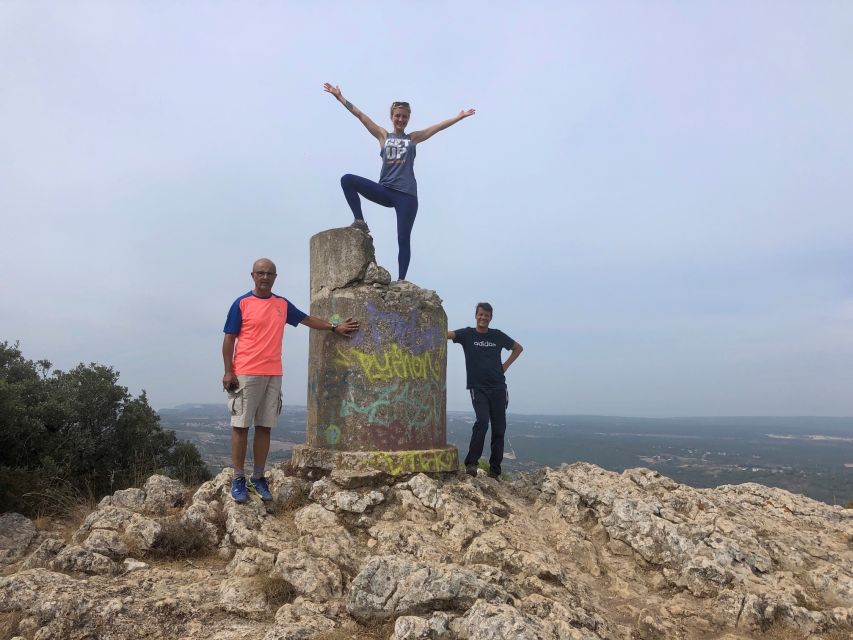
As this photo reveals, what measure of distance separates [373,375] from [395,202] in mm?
2310

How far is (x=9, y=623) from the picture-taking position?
159 inches

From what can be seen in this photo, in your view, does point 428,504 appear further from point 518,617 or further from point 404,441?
point 518,617

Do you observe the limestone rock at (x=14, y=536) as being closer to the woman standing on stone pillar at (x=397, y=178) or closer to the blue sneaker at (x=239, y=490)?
the blue sneaker at (x=239, y=490)

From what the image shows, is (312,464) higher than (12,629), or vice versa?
(312,464)

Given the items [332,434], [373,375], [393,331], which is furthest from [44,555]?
[393,331]

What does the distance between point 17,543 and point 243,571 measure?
4.07 meters

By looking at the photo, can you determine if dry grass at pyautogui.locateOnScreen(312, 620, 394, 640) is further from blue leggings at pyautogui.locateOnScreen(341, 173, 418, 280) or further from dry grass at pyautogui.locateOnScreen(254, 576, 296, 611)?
blue leggings at pyautogui.locateOnScreen(341, 173, 418, 280)

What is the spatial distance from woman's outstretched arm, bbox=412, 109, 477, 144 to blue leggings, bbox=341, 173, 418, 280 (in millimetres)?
756

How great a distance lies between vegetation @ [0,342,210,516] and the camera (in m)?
10.4

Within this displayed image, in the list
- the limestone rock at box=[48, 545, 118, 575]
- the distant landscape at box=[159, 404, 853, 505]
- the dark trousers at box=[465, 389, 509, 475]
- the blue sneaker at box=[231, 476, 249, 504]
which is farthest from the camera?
the distant landscape at box=[159, 404, 853, 505]

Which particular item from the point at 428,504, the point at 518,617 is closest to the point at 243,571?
the point at 428,504

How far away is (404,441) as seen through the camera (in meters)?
6.59

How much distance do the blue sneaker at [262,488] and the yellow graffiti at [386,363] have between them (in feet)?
5.08

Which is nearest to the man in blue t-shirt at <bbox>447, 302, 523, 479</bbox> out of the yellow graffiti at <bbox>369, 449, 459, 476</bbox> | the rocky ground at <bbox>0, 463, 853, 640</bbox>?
the rocky ground at <bbox>0, 463, 853, 640</bbox>
